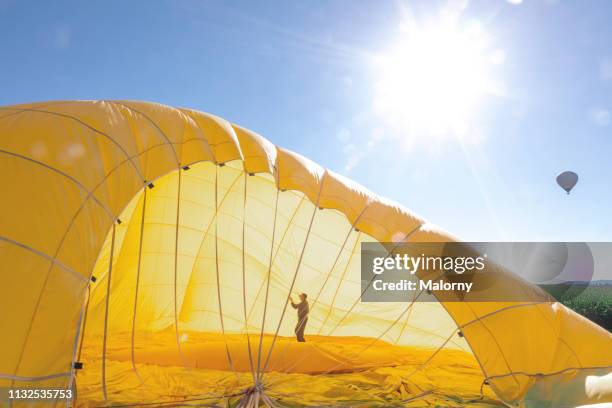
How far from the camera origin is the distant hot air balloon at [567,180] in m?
18.4

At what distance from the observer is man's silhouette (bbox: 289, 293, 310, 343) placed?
307 inches

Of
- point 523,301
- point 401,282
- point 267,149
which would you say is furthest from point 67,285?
point 401,282

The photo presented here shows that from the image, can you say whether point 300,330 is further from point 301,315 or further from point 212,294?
point 212,294

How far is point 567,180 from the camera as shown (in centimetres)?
1844

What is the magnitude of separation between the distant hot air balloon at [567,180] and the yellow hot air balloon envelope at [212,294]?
13.6 meters

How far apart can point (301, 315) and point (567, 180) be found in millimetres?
14658

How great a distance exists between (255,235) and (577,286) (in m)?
19.4

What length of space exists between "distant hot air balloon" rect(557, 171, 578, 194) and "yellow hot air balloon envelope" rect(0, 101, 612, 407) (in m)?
13.6

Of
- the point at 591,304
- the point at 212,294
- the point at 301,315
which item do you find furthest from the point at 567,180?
the point at 212,294

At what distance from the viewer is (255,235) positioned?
821cm

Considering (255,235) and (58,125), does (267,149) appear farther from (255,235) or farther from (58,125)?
(255,235)

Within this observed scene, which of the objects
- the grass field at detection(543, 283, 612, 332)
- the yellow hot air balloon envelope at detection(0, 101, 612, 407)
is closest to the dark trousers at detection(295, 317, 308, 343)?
the yellow hot air balloon envelope at detection(0, 101, 612, 407)

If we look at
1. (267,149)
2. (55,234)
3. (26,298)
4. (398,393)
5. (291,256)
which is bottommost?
(398,393)

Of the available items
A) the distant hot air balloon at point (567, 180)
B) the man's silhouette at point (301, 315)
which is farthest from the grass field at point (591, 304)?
the man's silhouette at point (301, 315)
